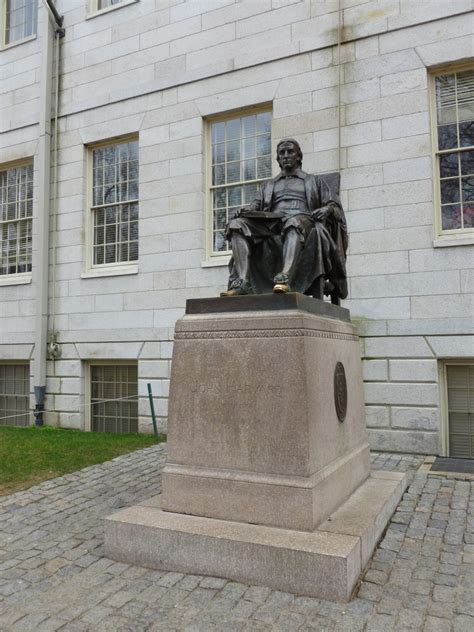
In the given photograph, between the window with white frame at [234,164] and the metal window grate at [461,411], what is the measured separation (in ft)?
14.6

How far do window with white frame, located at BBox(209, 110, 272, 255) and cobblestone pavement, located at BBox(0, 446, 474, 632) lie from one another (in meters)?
6.00

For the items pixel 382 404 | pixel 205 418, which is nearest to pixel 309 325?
pixel 205 418

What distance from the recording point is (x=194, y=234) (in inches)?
376

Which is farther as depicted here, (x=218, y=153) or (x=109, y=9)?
(x=109, y=9)

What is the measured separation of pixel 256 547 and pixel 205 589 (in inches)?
16.4

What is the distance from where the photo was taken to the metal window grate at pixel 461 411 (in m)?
7.71

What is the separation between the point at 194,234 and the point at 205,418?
5949mm

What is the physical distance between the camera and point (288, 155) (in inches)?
205

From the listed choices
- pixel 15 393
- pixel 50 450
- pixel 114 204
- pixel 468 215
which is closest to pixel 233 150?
pixel 114 204

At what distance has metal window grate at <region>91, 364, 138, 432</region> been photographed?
10.3 m

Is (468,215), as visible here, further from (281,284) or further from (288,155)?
(281,284)

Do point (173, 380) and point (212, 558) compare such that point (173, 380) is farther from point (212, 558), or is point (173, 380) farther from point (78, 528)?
point (78, 528)

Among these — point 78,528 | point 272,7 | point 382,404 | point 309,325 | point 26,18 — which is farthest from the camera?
point 26,18

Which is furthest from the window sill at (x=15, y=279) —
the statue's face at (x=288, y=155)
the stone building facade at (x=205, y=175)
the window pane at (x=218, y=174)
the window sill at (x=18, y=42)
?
the statue's face at (x=288, y=155)
